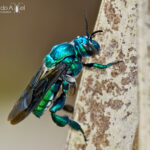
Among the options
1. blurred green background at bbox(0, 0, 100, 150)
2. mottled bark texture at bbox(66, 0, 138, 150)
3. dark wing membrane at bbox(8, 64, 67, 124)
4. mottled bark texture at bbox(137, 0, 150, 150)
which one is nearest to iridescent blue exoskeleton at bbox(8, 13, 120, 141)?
dark wing membrane at bbox(8, 64, 67, 124)

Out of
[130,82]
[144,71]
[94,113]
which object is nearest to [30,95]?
[94,113]

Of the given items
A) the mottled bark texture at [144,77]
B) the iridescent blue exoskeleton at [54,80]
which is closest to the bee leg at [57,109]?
the iridescent blue exoskeleton at [54,80]

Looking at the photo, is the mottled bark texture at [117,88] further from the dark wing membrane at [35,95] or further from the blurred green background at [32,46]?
the blurred green background at [32,46]

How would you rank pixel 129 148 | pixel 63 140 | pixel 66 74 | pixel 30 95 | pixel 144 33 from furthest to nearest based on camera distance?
pixel 63 140 < pixel 66 74 < pixel 30 95 < pixel 129 148 < pixel 144 33

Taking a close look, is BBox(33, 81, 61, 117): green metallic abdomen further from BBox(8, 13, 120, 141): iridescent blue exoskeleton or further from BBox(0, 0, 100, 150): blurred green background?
BBox(0, 0, 100, 150): blurred green background

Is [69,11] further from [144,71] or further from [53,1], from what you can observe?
[144,71]

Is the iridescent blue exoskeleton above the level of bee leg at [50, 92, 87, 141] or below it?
above
